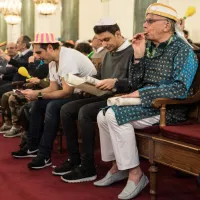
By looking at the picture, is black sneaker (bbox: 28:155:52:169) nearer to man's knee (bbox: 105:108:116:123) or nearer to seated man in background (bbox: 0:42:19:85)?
man's knee (bbox: 105:108:116:123)

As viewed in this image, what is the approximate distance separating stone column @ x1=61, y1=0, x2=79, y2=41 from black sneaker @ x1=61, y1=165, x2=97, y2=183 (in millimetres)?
8142

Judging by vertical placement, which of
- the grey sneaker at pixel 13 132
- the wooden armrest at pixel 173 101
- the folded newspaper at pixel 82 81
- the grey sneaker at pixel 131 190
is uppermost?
the folded newspaper at pixel 82 81

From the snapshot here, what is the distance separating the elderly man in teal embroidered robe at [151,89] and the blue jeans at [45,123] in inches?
30.7

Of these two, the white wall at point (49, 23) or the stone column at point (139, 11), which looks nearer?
the stone column at point (139, 11)

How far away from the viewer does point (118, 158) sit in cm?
313

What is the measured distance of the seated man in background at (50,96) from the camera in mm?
3975

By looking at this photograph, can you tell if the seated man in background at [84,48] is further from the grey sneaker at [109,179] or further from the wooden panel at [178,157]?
the wooden panel at [178,157]

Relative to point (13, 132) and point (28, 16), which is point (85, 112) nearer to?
point (13, 132)

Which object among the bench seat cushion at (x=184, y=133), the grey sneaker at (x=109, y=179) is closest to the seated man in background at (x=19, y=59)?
the grey sneaker at (x=109, y=179)

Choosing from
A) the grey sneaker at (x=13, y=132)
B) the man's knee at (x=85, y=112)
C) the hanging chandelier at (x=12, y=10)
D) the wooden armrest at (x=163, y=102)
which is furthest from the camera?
the hanging chandelier at (x=12, y=10)

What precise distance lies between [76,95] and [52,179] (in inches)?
35.8

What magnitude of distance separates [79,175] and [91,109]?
56 centimetres

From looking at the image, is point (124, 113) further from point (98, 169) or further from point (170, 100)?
point (98, 169)

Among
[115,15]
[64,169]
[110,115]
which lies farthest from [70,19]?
[110,115]
